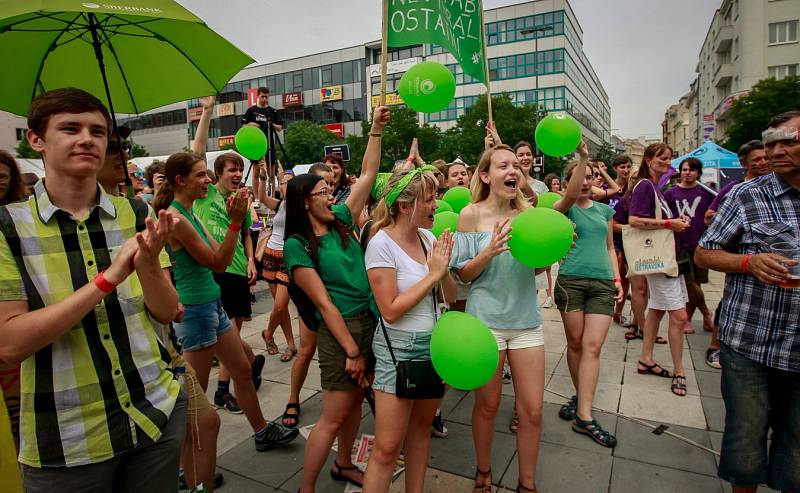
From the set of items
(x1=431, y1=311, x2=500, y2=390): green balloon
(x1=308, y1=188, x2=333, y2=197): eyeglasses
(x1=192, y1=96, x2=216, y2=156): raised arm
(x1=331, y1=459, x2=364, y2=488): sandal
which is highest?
(x1=192, y1=96, x2=216, y2=156): raised arm

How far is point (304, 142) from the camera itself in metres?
39.0

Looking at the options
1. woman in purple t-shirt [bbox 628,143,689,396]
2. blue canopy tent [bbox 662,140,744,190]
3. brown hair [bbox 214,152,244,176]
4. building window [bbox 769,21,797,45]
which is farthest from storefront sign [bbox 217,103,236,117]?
woman in purple t-shirt [bbox 628,143,689,396]

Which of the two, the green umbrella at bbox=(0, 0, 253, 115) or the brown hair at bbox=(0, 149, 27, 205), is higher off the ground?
the green umbrella at bbox=(0, 0, 253, 115)

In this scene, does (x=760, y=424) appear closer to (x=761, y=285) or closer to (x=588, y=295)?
(x=761, y=285)

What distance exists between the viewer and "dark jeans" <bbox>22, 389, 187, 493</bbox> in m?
1.58

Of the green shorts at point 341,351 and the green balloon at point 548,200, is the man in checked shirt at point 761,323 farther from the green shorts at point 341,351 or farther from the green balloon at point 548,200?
the green shorts at point 341,351

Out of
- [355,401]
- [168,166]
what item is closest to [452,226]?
[355,401]

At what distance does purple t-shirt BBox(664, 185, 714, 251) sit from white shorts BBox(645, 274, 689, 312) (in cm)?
85

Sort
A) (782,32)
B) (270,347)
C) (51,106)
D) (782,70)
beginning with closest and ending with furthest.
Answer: (51,106) < (270,347) < (782,32) < (782,70)

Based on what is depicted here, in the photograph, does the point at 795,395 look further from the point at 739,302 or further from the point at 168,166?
the point at 168,166

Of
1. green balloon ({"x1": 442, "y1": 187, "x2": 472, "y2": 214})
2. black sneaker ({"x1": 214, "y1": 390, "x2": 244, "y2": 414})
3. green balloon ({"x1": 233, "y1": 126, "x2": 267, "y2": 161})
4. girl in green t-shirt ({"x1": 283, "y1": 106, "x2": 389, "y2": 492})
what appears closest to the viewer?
girl in green t-shirt ({"x1": 283, "y1": 106, "x2": 389, "y2": 492})

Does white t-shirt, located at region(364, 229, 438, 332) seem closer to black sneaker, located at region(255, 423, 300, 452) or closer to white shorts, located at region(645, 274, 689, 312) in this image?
black sneaker, located at region(255, 423, 300, 452)

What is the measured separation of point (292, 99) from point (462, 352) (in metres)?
56.2

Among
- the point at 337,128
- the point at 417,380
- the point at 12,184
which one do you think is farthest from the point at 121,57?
the point at 337,128
